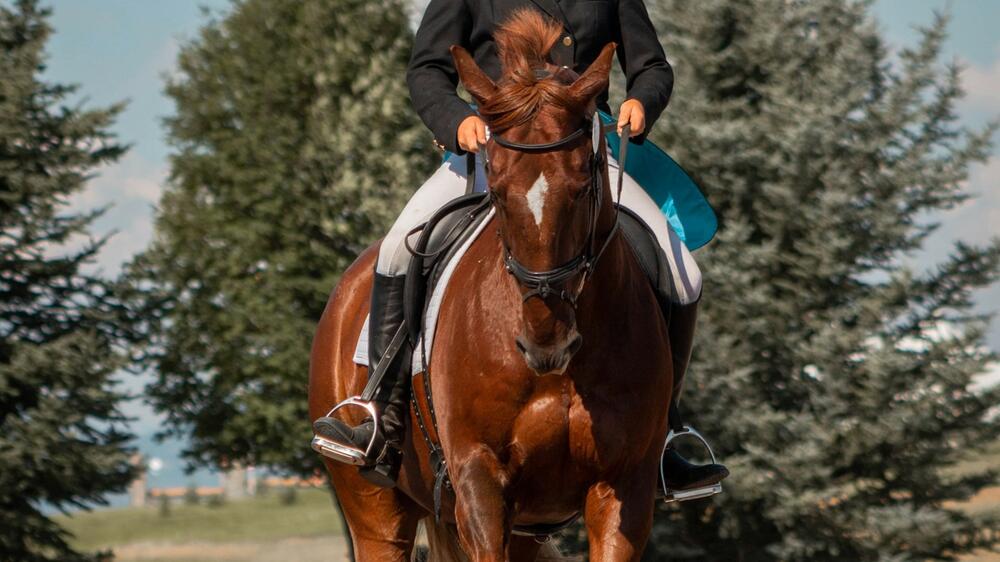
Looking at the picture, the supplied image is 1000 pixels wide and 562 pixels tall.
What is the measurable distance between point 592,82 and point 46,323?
825 inches

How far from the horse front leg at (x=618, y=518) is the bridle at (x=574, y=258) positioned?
107 cm

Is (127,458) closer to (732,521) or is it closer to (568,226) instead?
(732,521)

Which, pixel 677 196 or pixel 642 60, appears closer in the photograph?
pixel 642 60

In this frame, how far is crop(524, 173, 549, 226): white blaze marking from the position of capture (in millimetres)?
5113

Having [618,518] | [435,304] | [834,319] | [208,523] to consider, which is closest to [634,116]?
[435,304]

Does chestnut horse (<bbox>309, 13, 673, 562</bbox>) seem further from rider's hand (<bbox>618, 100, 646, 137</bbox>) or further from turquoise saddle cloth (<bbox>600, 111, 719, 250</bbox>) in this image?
turquoise saddle cloth (<bbox>600, 111, 719, 250</bbox>)

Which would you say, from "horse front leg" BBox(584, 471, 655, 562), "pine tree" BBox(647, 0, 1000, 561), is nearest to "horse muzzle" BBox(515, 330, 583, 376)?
"horse front leg" BBox(584, 471, 655, 562)

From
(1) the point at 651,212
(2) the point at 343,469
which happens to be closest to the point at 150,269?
(2) the point at 343,469

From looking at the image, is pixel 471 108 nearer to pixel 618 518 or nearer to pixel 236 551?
pixel 618 518

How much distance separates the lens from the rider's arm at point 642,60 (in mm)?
6645

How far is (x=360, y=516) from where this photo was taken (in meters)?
8.45

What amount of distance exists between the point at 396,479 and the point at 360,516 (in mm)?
807

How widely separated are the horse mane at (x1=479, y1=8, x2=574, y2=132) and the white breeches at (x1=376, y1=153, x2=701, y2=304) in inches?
42.2

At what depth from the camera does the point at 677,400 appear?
7.22 m
